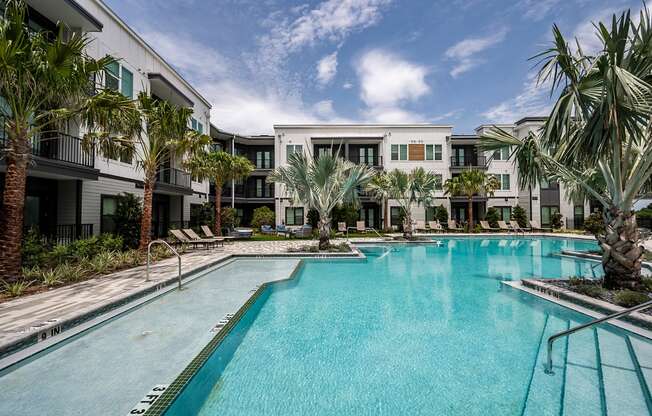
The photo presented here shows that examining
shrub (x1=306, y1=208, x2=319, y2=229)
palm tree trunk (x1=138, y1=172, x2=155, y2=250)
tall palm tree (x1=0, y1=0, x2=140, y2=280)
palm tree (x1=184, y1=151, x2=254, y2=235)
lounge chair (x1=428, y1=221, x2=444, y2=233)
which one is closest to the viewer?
tall palm tree (x1=0, y1=0, x2=140, y2=280)

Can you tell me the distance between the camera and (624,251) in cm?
588

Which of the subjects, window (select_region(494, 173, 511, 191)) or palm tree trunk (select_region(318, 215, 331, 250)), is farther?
window (select_region(494, 173, 511, 191))

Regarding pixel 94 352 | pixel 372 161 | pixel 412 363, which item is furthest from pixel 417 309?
pixel 372 161

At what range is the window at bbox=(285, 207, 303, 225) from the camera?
28.6 m

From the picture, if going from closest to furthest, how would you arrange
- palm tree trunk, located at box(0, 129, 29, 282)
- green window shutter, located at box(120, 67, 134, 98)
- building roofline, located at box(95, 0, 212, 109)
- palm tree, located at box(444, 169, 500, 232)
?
palm tree trunk, located at box(0, 129, 29, 282)
building roofline, located at box(95, 0, 212, 109)
green window shutter, located at box(120, 67, 134, 98)
palm tree, located at box(444, 169, 500, 232)

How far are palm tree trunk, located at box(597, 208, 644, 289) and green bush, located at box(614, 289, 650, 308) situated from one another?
1.84 feet

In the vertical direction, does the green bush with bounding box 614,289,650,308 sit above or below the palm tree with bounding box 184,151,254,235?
below

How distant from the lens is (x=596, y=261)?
1119 centimetres

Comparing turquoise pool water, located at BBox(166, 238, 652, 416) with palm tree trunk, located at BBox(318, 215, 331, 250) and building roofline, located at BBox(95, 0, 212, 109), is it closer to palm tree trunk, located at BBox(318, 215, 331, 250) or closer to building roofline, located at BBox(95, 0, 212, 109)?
palm tree trunk, located at BBox(318, 215, 331, 250)

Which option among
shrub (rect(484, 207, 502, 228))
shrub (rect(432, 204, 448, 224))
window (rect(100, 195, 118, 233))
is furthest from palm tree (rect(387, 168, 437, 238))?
window (rect(100, 195, 118, 233))

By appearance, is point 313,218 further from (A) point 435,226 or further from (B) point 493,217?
(B) point 493,217

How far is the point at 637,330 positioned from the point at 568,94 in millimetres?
4214

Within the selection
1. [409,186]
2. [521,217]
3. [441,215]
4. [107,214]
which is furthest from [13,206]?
[521,217]

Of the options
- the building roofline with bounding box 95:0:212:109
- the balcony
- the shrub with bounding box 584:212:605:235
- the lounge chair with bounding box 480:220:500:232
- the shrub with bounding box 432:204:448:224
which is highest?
the building roofline with bounding box 95:0:212:109
